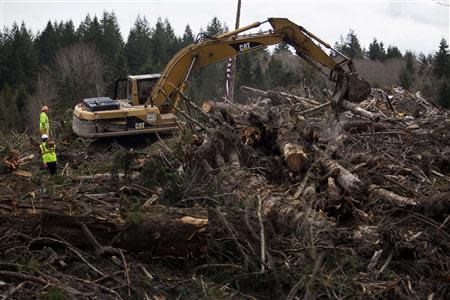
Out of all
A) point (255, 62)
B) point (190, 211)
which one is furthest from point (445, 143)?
point (255, 62)

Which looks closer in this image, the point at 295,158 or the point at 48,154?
the point at 295,158

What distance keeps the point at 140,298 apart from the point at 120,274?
43cm

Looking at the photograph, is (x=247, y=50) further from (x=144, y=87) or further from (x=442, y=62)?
(x=442, y=62)

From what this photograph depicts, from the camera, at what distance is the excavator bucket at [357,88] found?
1075 centimetres

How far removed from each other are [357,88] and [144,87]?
5218 millimetres

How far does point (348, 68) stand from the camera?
11.6 m

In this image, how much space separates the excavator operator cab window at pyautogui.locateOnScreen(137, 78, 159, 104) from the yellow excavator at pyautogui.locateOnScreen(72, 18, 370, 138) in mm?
285

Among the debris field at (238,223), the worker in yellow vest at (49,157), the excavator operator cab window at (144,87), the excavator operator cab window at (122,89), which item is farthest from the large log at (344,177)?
the excavator operator cab window at (122,89)

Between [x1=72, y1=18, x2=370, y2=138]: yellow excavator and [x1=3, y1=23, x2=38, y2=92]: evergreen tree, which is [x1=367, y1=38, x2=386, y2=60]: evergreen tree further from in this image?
[x1=72, y1=18, x2=370, y2=138]: yellow excavator

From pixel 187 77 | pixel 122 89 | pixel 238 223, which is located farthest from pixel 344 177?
pixel 122 89

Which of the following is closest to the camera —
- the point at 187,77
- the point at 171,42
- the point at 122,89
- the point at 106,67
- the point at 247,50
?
the point at 247,50

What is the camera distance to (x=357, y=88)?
10781 millimetres

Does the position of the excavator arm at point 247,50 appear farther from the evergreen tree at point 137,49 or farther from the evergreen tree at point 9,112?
the evergreen tree at point 137,49

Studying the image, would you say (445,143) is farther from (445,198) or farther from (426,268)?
(426,268)
